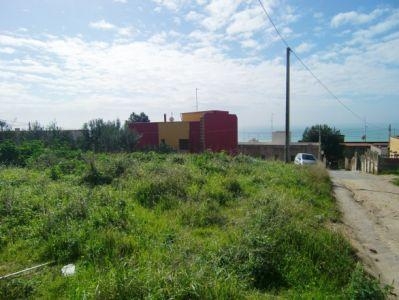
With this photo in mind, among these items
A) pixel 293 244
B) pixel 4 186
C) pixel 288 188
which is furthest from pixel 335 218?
pixel 4 186

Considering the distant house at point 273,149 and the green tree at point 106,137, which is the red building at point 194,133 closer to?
the green tree at point 106,137

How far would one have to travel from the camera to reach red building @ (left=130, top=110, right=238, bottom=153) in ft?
101

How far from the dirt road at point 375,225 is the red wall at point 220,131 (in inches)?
649

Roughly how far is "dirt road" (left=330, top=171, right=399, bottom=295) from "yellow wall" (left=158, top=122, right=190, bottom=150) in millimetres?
17365

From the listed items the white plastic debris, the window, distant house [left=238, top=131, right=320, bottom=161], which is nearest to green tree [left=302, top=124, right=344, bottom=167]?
distant house [left=238, top=131, right=320, bottom=161]

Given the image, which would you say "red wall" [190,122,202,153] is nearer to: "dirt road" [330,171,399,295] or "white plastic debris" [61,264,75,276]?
"dirt road" [330,171,399,295]

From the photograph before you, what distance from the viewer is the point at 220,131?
106 feet

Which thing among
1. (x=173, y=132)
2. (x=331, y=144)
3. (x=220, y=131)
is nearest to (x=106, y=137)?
(x=173, y=132)

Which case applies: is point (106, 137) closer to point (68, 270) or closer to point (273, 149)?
point (68, 270)

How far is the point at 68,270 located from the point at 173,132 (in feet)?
87.9

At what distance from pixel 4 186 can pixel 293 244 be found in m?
7.96

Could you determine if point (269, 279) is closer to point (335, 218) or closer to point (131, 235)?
point (131, 235)

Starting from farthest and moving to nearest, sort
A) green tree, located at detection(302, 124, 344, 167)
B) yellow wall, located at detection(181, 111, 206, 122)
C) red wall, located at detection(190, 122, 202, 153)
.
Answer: green tree, located at detection(302, 124, 344, 167) → yellow wall, located at detection(181, 111, 206, 122) → red wall, located at detection(190, 122, 202, 153)

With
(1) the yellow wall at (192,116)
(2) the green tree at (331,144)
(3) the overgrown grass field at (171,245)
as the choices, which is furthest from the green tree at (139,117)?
(3) the overgrown grass field at (171,245)
